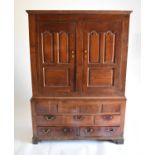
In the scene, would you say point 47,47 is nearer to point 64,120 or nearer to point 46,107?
point 46,107

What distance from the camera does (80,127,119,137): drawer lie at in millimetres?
2221

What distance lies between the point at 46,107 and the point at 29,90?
83cm

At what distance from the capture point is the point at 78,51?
2.03 metres

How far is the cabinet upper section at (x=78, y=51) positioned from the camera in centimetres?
195

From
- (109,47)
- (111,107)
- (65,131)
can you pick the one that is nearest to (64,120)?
(65,131)

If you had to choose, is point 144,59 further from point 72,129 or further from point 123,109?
point 72,129

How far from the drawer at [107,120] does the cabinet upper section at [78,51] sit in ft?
0.87

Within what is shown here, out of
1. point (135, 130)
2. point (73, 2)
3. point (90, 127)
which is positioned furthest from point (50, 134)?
point (73, 2)

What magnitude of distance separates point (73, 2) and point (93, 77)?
114 cm

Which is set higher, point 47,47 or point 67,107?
point 47,47

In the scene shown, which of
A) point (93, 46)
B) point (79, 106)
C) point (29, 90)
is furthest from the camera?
point (29, 90)

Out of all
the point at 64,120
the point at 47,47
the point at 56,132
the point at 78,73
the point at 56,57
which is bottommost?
the point at 56,132

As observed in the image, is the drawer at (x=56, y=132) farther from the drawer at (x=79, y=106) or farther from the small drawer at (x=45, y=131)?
the drawer at (x=79, y=106)

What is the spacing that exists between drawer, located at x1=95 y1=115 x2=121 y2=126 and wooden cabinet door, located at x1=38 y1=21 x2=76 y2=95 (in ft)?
1.49
